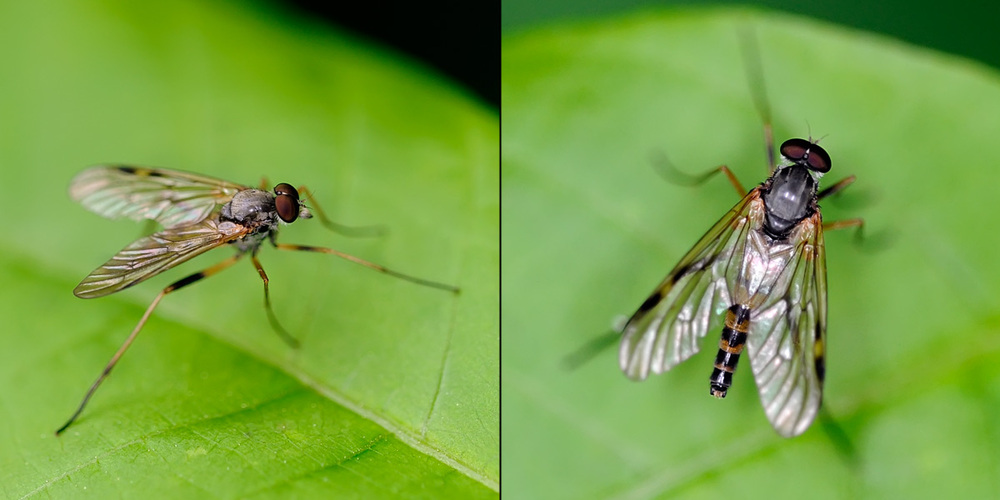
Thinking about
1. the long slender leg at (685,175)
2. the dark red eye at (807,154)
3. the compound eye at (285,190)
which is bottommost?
the compound eye at (285,190)

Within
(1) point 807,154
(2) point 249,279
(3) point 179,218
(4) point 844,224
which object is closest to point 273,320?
(2) point 249,279

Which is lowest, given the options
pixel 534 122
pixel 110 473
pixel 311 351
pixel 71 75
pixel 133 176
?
pixel 110 473

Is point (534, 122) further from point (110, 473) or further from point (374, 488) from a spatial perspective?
point (110, 473)

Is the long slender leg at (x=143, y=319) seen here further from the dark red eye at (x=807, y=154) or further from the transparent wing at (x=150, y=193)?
the dark red eye at (x=807, y=154)

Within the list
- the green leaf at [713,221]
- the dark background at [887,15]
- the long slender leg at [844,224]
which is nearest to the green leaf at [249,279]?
the green leaf at [713,221]

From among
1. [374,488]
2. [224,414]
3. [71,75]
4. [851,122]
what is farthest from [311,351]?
[851,122]

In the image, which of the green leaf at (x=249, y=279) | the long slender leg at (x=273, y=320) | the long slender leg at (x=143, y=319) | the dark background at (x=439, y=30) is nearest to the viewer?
the green leaf at (x=249, y=279)

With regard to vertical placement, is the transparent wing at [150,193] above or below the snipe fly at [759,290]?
below
